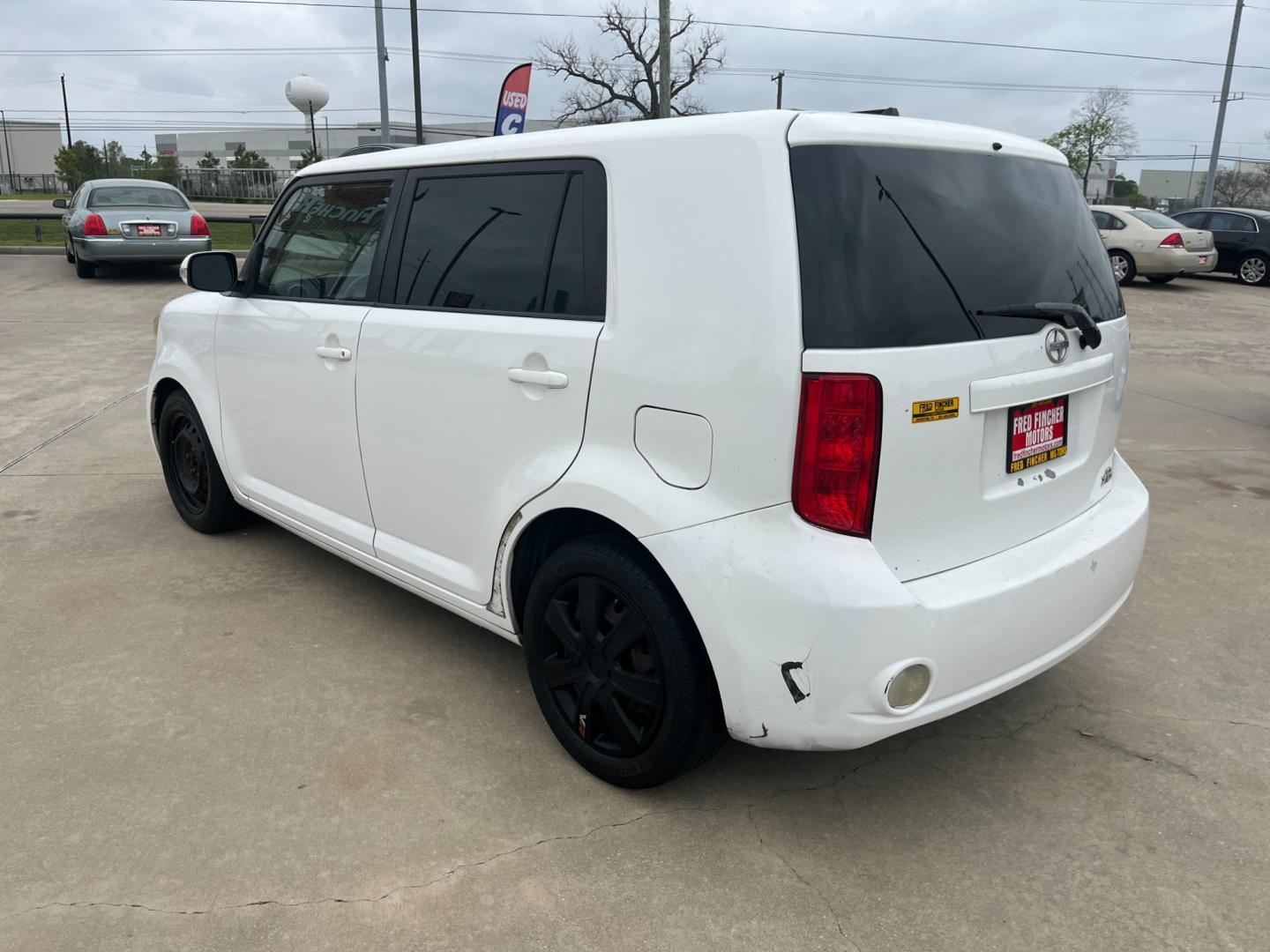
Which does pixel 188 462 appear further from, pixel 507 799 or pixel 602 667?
pixel 602 667

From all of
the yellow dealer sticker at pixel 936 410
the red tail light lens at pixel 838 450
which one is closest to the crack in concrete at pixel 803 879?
the red tail light lens at pixel 838 450

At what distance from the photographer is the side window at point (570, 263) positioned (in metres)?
2.68

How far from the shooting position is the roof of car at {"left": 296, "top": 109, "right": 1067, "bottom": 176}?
7.39 ft

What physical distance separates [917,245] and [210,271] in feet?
10.2

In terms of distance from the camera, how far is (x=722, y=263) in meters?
2.32

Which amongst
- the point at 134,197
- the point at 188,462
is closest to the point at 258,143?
the point at 134,197

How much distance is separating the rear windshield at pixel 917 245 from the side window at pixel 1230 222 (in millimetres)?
19787

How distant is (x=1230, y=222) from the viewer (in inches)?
752

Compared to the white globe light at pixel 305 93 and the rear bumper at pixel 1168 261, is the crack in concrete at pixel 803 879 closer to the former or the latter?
the rear bumper at pixel 1168 261

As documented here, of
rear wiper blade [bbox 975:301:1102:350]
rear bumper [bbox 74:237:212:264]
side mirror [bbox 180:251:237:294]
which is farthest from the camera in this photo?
rear bumper [bbox 74:237:212:264]

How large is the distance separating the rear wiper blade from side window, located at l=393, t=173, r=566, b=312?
4.03 feet

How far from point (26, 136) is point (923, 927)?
106621mm

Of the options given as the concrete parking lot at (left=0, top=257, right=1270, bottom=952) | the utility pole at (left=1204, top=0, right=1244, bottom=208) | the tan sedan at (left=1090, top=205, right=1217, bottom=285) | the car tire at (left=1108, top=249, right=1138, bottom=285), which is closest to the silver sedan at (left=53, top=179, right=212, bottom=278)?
the concrete parking lot at (left=0, top=257, right=1270, bottom=952)

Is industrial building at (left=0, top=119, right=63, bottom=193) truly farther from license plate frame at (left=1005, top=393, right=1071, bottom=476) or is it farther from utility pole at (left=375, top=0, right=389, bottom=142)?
license plate frame at (left=1005, top=393, right=1071, bottom=476)
